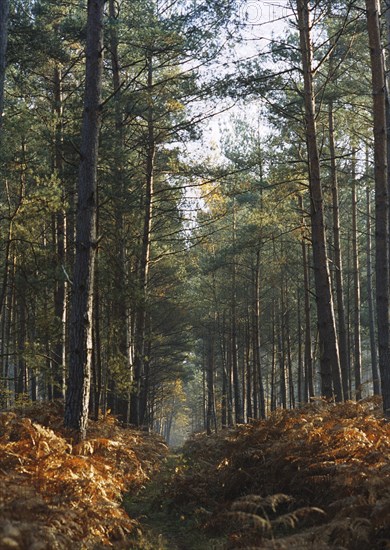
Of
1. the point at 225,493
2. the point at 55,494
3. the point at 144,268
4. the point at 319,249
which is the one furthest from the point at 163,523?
the point at 144,268

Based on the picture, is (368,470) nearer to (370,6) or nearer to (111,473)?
(111,473)

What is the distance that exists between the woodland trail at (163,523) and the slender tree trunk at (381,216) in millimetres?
3952

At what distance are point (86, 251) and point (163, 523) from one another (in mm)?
4099

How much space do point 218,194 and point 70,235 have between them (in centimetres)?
504

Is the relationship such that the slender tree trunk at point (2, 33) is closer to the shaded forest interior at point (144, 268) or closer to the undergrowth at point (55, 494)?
the shaded forest interior at point (144, 268)

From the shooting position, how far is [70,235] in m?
18.3

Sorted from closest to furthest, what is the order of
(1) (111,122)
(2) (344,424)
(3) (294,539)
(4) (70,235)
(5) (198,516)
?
(3) (294,539)
(5) (198,516)
(2) (344,424)
(1) (111,122)
(4) (70,235)

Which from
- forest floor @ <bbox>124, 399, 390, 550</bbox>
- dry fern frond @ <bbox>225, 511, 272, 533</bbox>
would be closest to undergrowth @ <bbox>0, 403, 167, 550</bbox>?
forest floor @ <bbox>124, 399, 390, 550</bbox>

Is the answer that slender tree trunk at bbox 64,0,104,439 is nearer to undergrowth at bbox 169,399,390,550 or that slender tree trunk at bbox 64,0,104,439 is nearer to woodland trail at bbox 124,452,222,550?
woodland trail at bbox 124,452,222,550

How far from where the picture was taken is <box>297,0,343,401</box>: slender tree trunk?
1180 centimetres

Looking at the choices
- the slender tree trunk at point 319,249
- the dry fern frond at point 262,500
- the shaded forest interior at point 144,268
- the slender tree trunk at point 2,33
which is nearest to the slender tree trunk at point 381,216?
the shaded forest interior at point 144,268

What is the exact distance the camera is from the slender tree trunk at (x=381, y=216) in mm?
9266

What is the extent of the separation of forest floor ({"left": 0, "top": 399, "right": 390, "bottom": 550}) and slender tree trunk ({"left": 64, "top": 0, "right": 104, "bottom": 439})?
59 centimetres

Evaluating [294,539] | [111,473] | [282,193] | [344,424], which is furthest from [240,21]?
[294,539]
